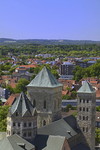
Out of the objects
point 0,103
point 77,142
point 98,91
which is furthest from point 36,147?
point 98,91

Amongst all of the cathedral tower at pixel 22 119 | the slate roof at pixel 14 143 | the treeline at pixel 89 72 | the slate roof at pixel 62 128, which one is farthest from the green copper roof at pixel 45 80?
the treeline at pixel 89 72

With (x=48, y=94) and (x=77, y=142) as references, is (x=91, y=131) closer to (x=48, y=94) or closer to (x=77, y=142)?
(x=77, y=142)

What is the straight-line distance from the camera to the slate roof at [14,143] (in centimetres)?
4041

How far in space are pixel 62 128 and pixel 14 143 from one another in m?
9.28

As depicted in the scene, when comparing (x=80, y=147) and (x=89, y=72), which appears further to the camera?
(x=89, y=72)

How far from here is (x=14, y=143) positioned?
135 feet

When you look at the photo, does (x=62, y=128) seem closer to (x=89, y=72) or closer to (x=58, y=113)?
(x=58, y=113)

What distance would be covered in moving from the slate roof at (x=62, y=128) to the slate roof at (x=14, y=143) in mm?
3578

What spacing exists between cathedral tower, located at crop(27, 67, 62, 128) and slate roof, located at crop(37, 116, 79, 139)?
2005mm

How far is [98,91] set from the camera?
382 feet

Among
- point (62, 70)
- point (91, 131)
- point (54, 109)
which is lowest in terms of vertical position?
point (62, 70)

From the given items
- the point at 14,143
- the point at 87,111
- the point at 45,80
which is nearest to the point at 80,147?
the point at 87,111

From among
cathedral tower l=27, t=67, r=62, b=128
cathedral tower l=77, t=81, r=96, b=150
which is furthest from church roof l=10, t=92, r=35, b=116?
cathedral tower l=77, t=81, r=96, b=150

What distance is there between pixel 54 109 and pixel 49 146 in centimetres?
958
